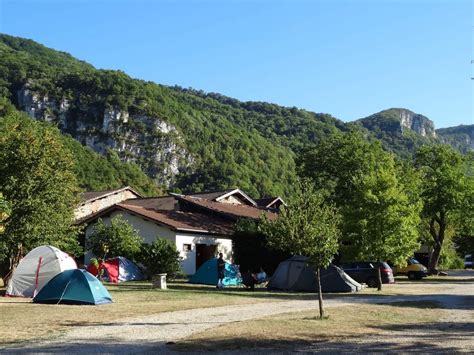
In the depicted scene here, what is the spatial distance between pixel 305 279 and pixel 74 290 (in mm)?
11128

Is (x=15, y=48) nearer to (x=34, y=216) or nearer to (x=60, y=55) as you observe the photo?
(x=60, y=55)

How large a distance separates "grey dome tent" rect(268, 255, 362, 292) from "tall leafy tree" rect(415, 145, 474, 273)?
64.7ft

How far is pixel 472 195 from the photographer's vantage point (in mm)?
41656

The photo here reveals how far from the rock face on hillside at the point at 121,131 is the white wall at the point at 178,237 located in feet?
241

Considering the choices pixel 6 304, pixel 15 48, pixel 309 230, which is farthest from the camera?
pixel 15 48

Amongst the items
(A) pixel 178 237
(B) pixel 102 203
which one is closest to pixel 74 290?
(A) pixel 178 237

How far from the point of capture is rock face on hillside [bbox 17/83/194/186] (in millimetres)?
111125

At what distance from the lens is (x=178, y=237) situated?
33.1 metres

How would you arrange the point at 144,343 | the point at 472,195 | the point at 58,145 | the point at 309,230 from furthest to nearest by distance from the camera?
the point at 472,195, the point at 58,145, the point at 309,230, the point at 144,343

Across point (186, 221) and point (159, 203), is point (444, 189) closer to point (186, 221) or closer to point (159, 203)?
point (186, 221)

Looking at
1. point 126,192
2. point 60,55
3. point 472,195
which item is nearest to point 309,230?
point 472,195

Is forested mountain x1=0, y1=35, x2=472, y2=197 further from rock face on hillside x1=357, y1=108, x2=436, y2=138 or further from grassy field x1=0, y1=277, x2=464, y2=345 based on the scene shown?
grassy field x1=0, y1=277, x2=464, y2=345

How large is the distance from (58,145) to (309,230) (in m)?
15.0

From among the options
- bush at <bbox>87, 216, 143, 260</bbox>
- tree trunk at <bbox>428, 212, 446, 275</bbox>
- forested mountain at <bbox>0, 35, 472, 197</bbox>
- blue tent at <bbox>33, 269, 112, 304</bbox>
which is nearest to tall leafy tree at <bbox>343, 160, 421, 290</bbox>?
bush at <bbox>87, 216, 143, 260</bbox>
